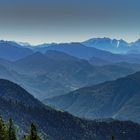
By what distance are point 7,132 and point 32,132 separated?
9.53m

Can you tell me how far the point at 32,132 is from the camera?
51.3m

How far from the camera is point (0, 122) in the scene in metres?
57.0

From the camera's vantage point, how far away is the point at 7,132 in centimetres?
5969

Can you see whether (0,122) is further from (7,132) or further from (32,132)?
(32,132)

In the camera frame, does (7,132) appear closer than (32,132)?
No

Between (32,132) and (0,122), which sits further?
(0,122)

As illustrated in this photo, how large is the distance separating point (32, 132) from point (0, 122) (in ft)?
24.7

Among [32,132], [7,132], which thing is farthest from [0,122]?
[32,132]

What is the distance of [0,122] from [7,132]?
3.27 metres
